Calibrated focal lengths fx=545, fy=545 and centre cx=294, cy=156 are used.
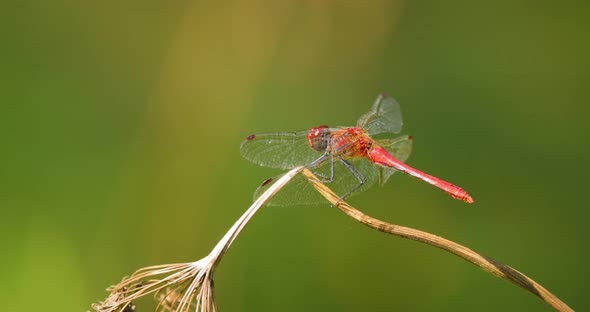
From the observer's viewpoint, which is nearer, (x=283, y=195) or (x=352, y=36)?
(x=283, y=195)

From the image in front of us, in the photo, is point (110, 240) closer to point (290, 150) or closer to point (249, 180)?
point (249, 180)

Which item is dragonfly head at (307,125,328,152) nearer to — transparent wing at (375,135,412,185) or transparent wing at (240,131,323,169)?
transparent wing at (240,131,323,169)

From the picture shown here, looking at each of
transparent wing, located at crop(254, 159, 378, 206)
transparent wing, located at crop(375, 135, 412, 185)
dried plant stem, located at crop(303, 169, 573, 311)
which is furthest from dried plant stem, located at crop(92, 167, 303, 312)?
transparent wing, located at crop(375, 135, 412, 185)

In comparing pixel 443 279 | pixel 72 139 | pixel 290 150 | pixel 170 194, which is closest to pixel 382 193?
pixel 443 279

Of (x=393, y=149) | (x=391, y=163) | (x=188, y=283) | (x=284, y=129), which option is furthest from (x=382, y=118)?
(x=188, y=283)

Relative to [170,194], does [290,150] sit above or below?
above

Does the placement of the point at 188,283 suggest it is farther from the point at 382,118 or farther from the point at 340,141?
the point at 382,118
